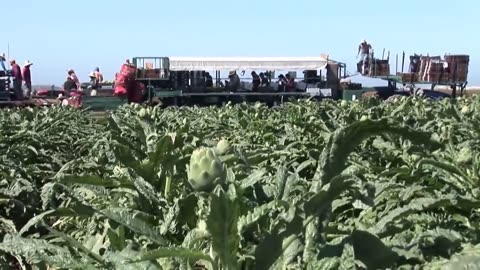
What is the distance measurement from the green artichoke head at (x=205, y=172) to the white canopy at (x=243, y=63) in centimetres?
2219

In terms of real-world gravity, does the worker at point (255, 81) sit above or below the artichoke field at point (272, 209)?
below

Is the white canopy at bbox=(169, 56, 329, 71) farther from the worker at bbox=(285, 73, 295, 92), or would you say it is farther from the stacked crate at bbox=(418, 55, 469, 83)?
the stacked crate at bbox=(418, 55, 469, 83)

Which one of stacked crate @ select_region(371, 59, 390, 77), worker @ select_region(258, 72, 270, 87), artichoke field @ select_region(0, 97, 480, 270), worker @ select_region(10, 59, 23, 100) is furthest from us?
stacked crate @ select_region(371, 59, 390, 77)

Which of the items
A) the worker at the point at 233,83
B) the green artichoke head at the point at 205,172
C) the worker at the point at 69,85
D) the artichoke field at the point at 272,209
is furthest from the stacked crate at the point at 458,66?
the green artichoke head at the point at 205,172

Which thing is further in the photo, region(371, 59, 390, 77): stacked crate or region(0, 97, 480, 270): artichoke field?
region(371, 59, 390, 77): stacked crate

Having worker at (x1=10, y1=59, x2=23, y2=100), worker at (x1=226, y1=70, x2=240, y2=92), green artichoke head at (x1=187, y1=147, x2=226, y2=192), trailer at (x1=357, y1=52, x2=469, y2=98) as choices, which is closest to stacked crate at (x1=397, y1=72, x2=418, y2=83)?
trailer at (x1=357, y1=52, x2=469, y2=98)

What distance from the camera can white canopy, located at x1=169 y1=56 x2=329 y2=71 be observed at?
23.8 meters

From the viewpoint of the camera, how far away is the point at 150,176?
2.51m

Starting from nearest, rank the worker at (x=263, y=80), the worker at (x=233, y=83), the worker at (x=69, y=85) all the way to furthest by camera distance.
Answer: the worker at (x=69, y=85) → the worker at (x=233, y=83) → the worker at (x=263, y=80)

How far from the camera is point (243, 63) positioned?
2422cm

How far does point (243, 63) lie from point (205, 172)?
75.2ft

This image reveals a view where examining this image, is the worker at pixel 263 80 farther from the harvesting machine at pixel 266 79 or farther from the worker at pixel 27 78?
the worker at pixel 27 78

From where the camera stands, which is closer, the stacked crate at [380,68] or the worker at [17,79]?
the worker at [17,79]

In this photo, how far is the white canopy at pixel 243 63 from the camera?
935 inches
